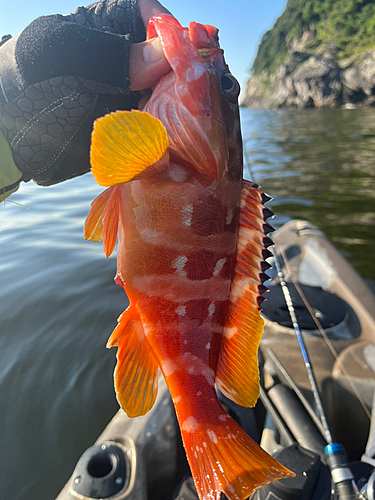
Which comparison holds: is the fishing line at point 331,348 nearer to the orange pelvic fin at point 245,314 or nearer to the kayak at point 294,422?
the kayak at point 294,422

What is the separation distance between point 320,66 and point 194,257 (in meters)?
67.6

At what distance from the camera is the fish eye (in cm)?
130

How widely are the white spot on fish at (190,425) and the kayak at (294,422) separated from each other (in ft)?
2.99

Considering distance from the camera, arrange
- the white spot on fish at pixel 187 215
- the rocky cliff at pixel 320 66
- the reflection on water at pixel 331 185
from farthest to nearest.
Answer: the rocky cliff at pixel 320 66 < the reflection on water at pixel 331 185 < the white spot on fish at pixel 187 215

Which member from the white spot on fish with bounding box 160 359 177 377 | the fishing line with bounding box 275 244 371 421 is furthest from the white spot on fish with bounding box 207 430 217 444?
the fishing line with bounding box 275 244 371 421

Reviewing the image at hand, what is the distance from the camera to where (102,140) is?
3.40ft

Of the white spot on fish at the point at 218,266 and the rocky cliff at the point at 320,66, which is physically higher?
the rocky cliff at the point at 320,66

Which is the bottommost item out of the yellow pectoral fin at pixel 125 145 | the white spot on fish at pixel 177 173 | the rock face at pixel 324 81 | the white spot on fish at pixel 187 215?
the white spot on fish at pixel 187 215

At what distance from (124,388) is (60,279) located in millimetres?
4954

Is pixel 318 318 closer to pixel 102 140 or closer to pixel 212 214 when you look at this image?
pixel 212 214

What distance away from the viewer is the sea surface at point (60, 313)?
3293mm

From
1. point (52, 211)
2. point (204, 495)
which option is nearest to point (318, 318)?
point (204, 495)

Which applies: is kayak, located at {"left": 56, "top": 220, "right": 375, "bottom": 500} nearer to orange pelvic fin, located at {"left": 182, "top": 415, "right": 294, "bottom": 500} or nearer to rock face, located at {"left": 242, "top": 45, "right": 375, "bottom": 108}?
orange pelvic fin, located at {"left": 182, "top": 415, "right": 294, "bottom": 500}

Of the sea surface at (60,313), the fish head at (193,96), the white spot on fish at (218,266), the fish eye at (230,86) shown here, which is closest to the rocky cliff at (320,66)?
the sea surface at (60,313)
